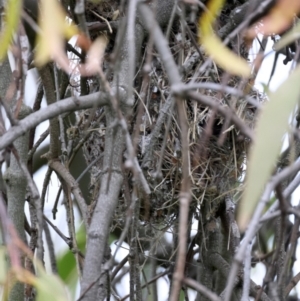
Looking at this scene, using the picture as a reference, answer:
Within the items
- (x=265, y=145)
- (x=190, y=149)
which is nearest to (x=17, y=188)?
(x=190, y=149)

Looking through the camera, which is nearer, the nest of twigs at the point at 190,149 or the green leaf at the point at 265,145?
the green leaf at the point at 265,145

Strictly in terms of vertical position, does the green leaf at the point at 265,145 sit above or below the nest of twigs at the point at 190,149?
below

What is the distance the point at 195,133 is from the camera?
5.95 ft

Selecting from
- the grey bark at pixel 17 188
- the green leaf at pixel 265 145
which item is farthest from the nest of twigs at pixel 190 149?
the green leaf at pixel 265 145

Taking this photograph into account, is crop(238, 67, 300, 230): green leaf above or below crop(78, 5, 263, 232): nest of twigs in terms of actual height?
below

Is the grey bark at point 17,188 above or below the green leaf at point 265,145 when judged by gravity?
above

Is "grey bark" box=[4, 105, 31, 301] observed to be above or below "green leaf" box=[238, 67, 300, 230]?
above

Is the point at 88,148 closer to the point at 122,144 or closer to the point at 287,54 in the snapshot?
the point at 122,144

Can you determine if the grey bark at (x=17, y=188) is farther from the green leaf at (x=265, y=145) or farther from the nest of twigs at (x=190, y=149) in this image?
the green leaf at (x=265, y=145)

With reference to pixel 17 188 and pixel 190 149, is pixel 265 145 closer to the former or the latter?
pixel 190 149

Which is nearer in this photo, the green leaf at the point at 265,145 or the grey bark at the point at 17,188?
the green leaf at the point at 265,145

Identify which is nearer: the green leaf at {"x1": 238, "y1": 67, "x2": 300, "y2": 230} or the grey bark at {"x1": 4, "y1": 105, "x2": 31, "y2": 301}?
the green leaf at {"x1": 238, "y1": 67, "x2": 300, "y2": 230}

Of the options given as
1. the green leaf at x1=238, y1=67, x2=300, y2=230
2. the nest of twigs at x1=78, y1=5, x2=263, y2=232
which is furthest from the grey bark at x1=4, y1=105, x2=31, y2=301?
the green leaf at x1=238, y1=67, x2=300, y2=230

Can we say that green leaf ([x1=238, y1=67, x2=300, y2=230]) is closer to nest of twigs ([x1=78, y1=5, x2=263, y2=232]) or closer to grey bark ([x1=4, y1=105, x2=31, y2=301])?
nest of twigs ([x1=78, y1=5, x2=263, y2=232])
